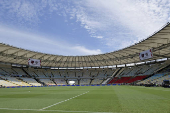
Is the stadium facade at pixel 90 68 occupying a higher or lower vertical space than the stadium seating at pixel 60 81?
higher

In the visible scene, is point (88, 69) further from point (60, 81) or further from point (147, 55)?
point (147, 55)

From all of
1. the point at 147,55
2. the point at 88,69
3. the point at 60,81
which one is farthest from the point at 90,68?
the point at 147,55

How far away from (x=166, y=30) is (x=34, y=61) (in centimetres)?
3256

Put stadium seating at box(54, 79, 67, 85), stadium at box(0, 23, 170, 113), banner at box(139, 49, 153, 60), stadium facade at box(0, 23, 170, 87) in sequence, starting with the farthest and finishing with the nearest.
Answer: stadium seating at box(54, 79, 67, 85)
stadium facade at box(0, 23, 170, 87)
stadium at box(0, 23, 170, 113)
banner at box(139, 49, 153, 60)

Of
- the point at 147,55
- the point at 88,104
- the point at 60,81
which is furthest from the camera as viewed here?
the point at 60,81

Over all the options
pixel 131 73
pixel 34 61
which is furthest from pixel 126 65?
pixel 34 61

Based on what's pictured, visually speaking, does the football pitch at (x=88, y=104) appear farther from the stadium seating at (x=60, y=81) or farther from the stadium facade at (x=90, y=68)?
the stadium seating at (x=60, y=81)

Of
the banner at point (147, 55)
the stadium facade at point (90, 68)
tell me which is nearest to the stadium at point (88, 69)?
the stadium facade at point (90, 68)

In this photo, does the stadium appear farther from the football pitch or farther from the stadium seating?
the football pitch

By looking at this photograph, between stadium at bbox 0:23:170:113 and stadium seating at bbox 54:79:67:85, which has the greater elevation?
stadium at bbox 0:23:170:113

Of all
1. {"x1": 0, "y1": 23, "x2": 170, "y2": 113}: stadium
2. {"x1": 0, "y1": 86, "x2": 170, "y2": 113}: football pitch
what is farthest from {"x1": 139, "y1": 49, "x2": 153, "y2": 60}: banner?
{"x1": 0, "y1": 86, "x2": 170, "y2": 113}: football pitch

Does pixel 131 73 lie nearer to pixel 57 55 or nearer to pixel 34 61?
pixel 57 55

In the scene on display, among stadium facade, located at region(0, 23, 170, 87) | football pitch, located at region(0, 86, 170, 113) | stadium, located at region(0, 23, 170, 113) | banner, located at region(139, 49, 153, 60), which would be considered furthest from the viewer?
stadium facade, located at region(0, 23, 170, 87)

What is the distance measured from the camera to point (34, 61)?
3678 cm
